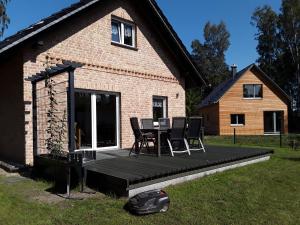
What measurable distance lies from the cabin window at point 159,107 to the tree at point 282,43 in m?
29.5

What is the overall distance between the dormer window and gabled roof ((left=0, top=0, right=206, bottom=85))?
18.9m

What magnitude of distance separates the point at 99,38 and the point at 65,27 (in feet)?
4.25

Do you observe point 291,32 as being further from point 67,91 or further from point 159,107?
point 67,91

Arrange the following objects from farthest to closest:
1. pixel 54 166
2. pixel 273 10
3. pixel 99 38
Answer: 1. pixel 273 10
2. pixel 99 38
3. pixel 54 166

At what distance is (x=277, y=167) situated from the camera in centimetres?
959

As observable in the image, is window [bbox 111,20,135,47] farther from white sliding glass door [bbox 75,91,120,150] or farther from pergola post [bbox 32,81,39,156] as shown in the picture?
pergola post [bbox 32,81,39,156]

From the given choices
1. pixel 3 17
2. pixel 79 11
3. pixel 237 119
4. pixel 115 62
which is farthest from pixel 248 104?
pixel 79 11

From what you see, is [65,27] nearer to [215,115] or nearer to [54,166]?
[54,166]

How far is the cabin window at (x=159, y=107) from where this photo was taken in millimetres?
13344

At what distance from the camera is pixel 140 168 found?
23.5 ft

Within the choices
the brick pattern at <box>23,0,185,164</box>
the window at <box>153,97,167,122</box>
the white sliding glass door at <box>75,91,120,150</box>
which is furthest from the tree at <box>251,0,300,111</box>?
the white sliding glass door at <box>75,91,120,150</box>

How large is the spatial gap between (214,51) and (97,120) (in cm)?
4645

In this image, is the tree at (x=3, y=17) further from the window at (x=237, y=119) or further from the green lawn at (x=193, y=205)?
the window at (x=237, y=119)

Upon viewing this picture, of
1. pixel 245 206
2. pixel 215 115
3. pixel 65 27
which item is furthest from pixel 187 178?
pixel 215 115
